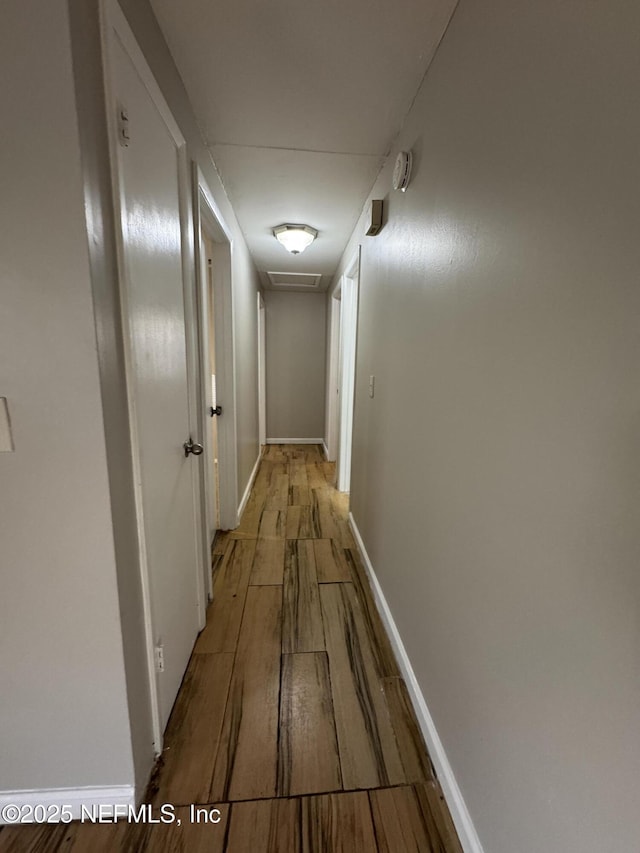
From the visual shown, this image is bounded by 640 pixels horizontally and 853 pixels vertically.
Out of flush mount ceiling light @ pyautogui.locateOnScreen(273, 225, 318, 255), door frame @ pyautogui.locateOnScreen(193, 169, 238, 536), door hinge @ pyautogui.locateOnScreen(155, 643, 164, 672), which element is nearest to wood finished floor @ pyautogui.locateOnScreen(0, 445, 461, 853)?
door hinge @ pyautogui.locateOnScreen(155, 643, 164, 672)

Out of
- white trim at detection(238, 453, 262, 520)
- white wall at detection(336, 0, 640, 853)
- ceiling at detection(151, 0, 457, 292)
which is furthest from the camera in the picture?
white trim at detection(238, 453, 262, 520)

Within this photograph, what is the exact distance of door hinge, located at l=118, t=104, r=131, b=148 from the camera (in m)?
0.88

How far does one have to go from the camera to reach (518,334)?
2.55ft

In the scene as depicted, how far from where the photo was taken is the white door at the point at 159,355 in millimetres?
943

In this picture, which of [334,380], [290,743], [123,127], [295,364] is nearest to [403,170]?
[123,127]

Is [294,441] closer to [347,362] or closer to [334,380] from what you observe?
[334,380]

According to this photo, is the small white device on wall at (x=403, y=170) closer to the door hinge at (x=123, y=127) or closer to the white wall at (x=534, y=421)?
the white wall at (x=534, y=421)

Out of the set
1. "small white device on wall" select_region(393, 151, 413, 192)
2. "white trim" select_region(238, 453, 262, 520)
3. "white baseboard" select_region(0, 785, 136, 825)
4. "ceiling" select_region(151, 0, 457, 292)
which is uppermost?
"ceiling" select_region(151, 0, 457, 292)

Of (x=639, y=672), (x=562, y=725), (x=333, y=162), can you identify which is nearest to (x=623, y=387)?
(x=639, y=672)

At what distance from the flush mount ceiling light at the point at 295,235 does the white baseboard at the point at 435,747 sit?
2517mm

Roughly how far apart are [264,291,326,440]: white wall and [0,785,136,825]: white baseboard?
4.38 metres

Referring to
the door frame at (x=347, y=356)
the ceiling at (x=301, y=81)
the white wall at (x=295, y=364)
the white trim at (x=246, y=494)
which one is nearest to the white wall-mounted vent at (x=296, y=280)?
the white wall at (x=295, y=364)

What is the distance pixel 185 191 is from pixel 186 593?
5.24ft

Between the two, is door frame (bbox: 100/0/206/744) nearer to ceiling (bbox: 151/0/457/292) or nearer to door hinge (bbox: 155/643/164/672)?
door hinge (bbox: 155/643/164/672)
